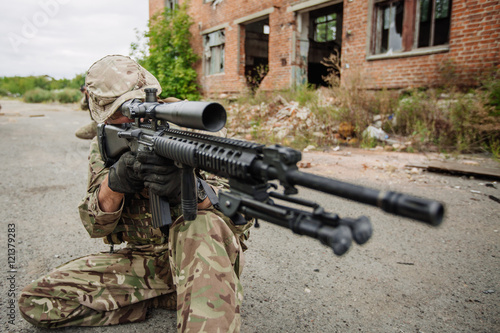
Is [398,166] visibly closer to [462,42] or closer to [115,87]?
[462,42]

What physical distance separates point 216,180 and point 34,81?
44489mm

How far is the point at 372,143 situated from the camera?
709 centimetres

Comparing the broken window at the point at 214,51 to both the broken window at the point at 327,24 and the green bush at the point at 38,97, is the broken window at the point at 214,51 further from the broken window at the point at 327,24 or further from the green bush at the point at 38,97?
the green bush at the point at 38,97

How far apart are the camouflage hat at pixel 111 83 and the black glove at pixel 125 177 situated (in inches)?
17.5

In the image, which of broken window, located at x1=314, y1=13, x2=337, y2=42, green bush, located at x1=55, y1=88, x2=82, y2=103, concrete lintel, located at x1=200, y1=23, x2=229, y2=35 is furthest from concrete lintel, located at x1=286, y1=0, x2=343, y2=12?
green bush, located at x1=55, y1=88, x2=82, y2=103

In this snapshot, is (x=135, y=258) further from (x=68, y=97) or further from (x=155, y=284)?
(x=68, y=97)

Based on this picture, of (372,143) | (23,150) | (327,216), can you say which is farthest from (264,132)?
(327,216)

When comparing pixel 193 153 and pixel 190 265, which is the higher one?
pixel 193 153

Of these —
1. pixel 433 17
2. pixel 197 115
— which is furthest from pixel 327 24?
pixel 197 115

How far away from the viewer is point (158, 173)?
63.8 inches

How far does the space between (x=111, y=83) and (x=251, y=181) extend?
143 cm

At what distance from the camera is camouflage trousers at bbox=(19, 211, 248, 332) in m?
1.51

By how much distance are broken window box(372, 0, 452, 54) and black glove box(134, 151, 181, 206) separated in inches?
324

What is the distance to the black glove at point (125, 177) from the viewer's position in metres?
1.74
